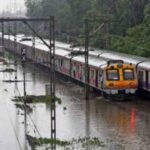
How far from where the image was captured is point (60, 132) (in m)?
26.6

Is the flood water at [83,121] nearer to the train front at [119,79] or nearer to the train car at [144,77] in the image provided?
the train front at [119,79]

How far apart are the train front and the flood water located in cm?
71

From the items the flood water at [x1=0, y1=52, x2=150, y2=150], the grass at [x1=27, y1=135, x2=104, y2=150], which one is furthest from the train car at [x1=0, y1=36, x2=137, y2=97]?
the grass at [x1=27, y1=135, x2=104, y2=150]

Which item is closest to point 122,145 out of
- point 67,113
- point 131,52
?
point 67,113

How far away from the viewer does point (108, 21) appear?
54188 mm

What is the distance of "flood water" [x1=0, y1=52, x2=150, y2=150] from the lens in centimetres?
2454

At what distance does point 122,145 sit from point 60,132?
3918 mm

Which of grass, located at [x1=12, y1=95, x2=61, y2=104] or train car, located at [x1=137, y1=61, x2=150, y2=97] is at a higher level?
train car, located at [x1=137, y1=61, x2=150, y2=97]

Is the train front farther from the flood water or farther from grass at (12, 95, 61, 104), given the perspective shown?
grass at (12, 95, 61, 104)

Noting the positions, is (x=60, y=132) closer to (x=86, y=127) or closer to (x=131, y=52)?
(x=86, y=127)

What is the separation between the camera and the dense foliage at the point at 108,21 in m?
58.4

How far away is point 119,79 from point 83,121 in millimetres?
7255

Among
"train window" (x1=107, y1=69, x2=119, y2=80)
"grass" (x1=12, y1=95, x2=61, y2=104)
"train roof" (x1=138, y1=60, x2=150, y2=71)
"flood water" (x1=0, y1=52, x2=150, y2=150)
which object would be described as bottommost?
"grass" (x1=12, y1=95, x2=61, y2=104)

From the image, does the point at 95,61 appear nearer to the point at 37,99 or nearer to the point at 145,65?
the point at 145,65
